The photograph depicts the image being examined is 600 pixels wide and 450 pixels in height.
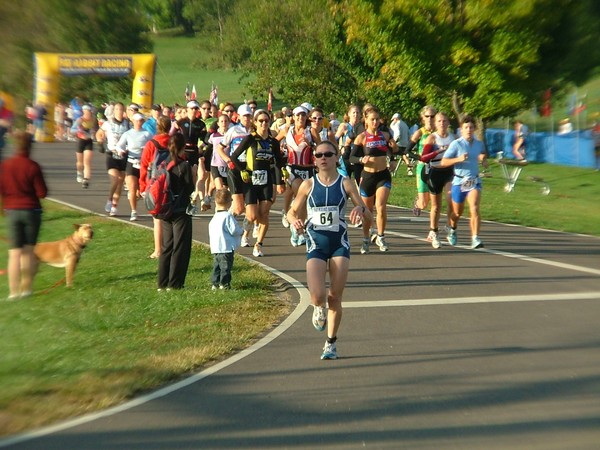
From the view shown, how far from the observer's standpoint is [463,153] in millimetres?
15734

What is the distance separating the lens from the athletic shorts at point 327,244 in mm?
9586

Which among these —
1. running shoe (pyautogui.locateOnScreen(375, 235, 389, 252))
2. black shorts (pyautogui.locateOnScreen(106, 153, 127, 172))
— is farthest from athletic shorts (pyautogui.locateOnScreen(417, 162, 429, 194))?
black shorts (pyautogui.locateOnScreen(106, 153, 127, 172))

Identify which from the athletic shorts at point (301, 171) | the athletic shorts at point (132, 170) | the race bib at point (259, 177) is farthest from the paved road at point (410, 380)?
the athletic shorts at point (132, 170)

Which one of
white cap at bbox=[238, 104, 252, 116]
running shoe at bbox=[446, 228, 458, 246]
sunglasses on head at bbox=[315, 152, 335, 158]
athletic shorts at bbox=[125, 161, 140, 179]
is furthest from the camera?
athletic shorts at bbox=[125, 161, 140, 179]

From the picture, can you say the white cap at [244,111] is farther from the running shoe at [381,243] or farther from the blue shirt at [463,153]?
the blue shirt at [463,153]

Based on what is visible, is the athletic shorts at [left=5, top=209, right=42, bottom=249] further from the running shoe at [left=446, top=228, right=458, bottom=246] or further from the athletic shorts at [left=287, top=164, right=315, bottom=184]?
the running shoe at [left=446, top=228, right=458, bottom=246]

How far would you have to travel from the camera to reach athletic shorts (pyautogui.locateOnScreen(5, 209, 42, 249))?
500 inches

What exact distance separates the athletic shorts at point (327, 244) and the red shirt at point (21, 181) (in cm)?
427

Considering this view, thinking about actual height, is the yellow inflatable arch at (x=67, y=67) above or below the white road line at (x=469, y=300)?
above

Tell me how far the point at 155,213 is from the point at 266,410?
5.39 meters

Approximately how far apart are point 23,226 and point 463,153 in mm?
6362

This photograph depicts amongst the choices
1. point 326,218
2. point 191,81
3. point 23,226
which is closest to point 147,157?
point 23,226

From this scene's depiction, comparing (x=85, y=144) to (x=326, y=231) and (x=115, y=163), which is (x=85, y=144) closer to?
(x=115, y=163)

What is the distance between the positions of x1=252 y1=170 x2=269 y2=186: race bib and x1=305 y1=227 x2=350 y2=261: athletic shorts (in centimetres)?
560
